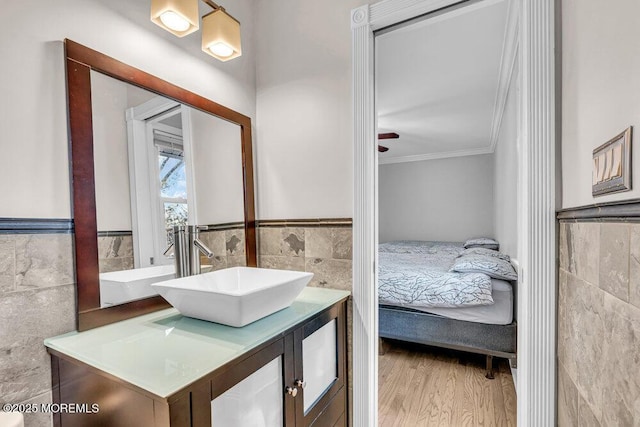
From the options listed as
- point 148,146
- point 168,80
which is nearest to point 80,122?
point 148,146

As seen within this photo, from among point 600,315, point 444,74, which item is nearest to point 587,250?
point 600,315

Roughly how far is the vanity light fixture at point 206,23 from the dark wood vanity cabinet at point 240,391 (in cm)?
122

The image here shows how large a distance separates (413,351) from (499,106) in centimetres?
279

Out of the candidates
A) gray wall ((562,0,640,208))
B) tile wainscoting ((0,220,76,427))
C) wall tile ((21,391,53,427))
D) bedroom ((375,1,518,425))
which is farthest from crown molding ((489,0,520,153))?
wall tile ((21,391,53,427))

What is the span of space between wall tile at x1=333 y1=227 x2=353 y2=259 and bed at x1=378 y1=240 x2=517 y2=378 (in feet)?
4.12

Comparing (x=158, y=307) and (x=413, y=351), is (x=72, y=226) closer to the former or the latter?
(x=158, y=307)

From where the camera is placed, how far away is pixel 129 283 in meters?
1.14

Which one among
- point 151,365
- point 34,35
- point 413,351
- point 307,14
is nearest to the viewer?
point 151,365

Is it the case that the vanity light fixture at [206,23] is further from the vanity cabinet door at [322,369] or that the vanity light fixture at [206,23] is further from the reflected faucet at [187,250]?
the vanity cabinet door at [322,369]

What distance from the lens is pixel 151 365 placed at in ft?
2.47

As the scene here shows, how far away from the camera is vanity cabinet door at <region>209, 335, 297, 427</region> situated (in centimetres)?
78

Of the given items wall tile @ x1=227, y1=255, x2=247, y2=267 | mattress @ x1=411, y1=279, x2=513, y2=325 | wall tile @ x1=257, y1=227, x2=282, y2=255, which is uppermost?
wall tile @ x1=257, y1=227, x2=282, y2=255

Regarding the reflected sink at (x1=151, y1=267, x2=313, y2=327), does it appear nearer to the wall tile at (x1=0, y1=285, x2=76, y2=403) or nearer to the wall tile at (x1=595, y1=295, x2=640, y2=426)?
the wall tile at (x1=0, y1=285, x2=76, y2=403)

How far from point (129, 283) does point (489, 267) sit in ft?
8.12
